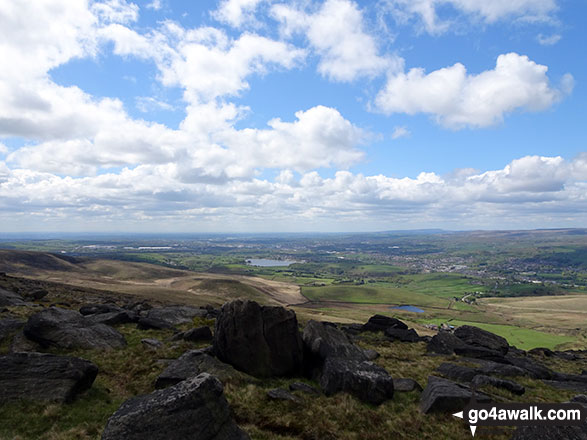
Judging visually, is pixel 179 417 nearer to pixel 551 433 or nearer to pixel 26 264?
pixel 551 433

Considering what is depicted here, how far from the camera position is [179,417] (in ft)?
45.3

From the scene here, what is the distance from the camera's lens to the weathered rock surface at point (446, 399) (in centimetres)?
2034

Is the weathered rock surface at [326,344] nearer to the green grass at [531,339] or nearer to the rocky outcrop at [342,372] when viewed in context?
the rocky outcrop at [342,372]

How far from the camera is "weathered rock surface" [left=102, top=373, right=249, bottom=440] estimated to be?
13250mm

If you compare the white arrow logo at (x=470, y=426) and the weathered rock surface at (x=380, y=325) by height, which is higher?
the white arrow logo at (x=470, y=426)

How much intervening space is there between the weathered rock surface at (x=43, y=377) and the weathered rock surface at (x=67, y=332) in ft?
30.9

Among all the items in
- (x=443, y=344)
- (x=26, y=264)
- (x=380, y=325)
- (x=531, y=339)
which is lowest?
(x=531, y=339)

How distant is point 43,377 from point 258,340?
1456 cm

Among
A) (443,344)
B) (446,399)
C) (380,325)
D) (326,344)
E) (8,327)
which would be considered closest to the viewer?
(446,399)

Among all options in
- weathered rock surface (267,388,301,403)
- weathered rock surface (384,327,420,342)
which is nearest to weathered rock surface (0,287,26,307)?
weathered rock surface (267,388,301,403)

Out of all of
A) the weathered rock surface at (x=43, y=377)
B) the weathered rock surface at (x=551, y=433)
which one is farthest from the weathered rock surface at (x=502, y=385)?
the weathered rock surface at (x=43, y=377)

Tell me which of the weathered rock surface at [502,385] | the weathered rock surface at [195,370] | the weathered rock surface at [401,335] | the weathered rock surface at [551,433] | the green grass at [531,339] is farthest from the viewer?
the green grass at [531,339]

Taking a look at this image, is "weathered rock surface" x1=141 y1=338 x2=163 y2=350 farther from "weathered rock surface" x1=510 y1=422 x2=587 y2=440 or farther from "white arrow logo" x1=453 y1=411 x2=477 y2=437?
"weathered rock surface" x1=510 y1=422 x2=587 y2=440

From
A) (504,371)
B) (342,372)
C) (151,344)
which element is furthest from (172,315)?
(504,371)
